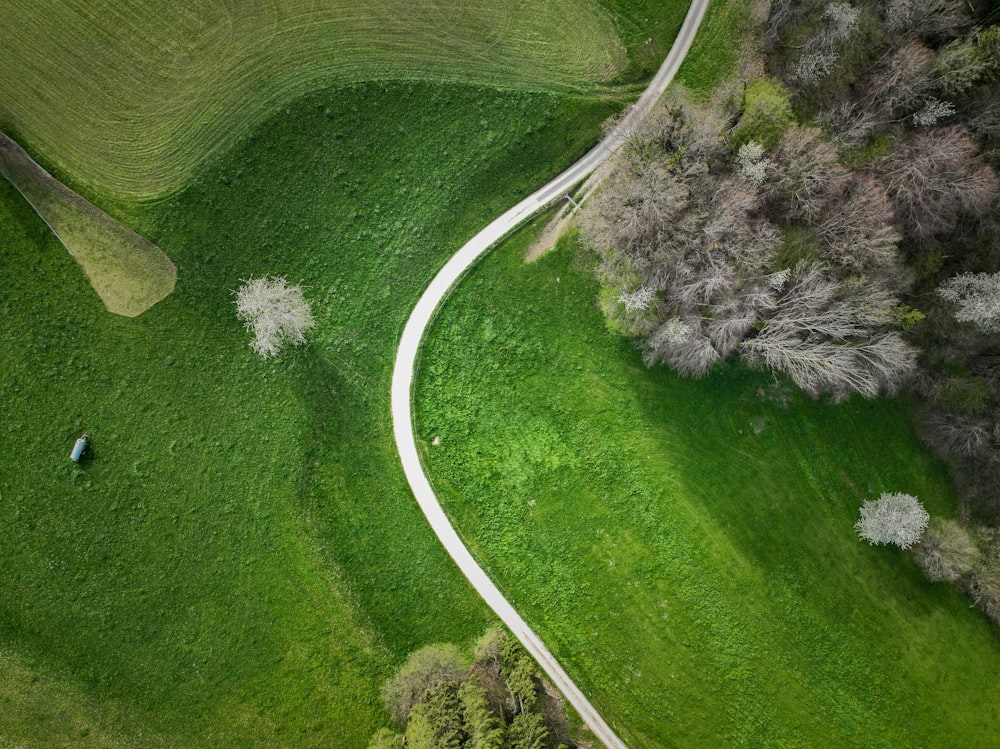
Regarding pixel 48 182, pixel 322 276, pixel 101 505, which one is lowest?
pixel 101 505

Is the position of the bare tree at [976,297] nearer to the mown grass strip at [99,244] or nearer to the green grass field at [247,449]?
the green grass field at [247,449]

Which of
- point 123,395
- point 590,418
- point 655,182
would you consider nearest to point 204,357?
point 123,395

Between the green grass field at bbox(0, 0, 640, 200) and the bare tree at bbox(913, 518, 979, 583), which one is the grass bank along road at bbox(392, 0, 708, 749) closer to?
the green grass field at bbox(0, 0, 640, 200)

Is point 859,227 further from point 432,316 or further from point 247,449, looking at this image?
point 247,449

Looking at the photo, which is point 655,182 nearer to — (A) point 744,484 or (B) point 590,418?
(B) point 590,418

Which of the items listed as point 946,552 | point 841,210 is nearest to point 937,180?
point 841,210

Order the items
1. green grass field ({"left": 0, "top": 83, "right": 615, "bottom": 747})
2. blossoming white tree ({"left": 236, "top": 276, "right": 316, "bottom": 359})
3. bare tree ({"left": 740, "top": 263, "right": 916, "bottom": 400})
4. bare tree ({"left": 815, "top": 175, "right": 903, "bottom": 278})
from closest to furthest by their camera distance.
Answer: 1. bare tree ({"left": 815, "top": 175, "right": 903, "bottom": 278})
2. bare tree ({"left": 740, "top": 263, "right": 916, "bottom": 400})
3. green grass field ({"left": 0, "top": 83, "right": 615, "bottom": 747})
4. blossoming white tree ({"left": 236, "top": 276, "right": 316, "bottom": 359})

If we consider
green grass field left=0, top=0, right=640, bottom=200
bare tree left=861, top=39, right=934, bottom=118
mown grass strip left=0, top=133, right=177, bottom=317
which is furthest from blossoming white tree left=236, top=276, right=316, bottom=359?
bare tree left=861, top=39, right=934, bottom=118
